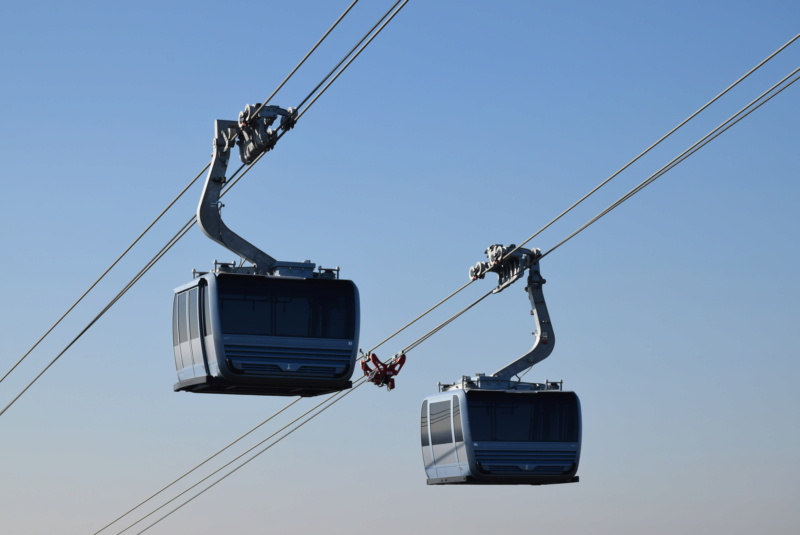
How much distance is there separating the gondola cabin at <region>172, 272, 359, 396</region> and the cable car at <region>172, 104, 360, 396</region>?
2 centimetres

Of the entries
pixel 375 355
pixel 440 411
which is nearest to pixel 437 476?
pixel 440 411

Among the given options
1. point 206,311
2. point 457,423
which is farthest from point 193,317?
point 457,423

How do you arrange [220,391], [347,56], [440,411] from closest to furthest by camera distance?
[347,56] < [220,391] < [440,411]

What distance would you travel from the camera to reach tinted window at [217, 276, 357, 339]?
2980cm

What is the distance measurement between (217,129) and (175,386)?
196 inches

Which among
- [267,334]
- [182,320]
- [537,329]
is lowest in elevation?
[267,334]

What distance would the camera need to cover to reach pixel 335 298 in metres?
30.5

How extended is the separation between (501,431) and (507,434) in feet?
0.49

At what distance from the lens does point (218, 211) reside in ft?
102

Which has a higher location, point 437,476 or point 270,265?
point 270,265

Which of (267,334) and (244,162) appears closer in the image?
(267,334)

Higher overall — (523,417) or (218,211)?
(218,211)

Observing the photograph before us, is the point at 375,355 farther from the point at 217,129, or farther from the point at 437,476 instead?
the point at 217,129

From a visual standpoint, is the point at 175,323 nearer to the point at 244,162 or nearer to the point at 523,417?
the point at 244,162
